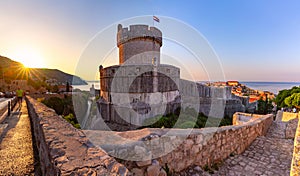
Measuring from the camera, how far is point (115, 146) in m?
2.35

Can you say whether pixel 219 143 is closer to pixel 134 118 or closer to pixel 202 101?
pixel 134 118

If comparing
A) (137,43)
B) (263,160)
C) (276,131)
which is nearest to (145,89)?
(137,43)

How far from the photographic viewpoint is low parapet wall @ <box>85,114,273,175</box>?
96.3 inches

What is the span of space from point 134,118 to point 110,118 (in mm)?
2448

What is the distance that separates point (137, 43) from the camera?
14.8 metres

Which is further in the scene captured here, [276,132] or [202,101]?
[202,101]

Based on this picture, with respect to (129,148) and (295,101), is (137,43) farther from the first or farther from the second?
(295,101)

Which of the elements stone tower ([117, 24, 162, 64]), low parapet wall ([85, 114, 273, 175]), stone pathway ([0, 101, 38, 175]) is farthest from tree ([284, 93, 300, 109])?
stone pathway ([0, 101, 38, 175])

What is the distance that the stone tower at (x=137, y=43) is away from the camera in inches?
569

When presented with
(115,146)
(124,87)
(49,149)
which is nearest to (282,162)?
(115,146)

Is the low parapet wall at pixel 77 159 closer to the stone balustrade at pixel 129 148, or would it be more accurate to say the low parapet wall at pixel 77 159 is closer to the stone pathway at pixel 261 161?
the stone balustrade at pixel 129 148

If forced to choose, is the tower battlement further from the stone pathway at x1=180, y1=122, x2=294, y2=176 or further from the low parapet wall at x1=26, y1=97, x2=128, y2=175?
the low parapet wall at x1=26, y1=97, x2=128, y2=175

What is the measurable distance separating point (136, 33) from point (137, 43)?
2.94ft

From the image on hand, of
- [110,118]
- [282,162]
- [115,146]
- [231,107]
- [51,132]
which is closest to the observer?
[51,132]
